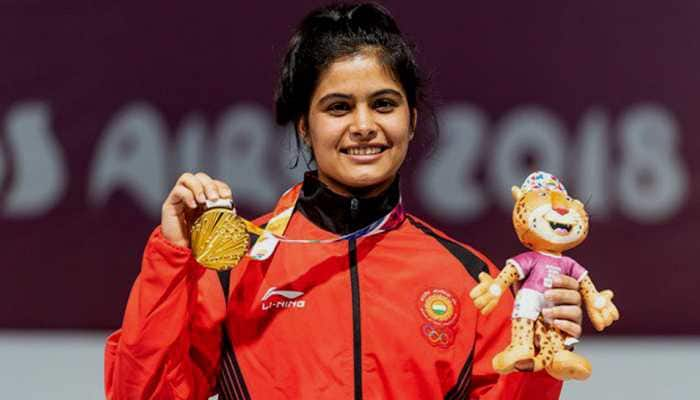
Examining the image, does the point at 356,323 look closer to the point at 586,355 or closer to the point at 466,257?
the point at 466,257

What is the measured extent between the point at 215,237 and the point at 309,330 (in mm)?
239

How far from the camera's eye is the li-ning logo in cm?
197

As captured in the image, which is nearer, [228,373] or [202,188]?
[202,188]

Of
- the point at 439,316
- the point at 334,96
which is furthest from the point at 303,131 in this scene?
the point at 439,316

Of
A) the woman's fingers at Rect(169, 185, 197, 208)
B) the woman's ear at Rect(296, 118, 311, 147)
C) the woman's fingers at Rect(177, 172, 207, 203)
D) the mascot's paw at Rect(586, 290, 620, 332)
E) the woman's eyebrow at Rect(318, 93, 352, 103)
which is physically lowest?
the mascot's paw at Rect(586, 290, 620, 332)

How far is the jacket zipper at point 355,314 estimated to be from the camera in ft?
6.23

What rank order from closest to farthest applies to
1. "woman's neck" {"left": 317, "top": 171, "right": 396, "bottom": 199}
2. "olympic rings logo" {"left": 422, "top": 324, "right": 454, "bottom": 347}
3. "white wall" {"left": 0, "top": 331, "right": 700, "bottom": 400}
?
"olympic rings logo" {"left": 422, "top": 324, "right": 454, "bottom": 347} → "woman's neck" {"left": 317, "top": 171, "right": 396, "bottom": 199} → "white wall" {"left": 0, "top": 331, "right": 700, "bottom": 400}

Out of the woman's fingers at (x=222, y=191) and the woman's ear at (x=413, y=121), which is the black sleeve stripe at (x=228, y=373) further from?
the woman's ear at (x=413, y=121)

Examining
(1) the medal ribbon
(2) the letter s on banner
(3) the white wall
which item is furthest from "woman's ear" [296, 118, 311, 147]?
(2) the letter s on banner

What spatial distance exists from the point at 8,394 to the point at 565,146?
7.86 ft

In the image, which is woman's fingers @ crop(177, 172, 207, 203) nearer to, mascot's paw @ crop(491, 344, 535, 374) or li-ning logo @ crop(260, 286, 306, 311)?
li-ning logo @ crop(260, 286, 306, 311)

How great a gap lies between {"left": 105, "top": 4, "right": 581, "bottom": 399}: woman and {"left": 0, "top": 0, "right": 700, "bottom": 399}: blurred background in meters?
2.72

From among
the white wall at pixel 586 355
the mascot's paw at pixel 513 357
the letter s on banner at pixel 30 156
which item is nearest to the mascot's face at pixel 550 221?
the mascot's paw at pixel 513 357

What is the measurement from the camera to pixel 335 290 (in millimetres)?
1978
